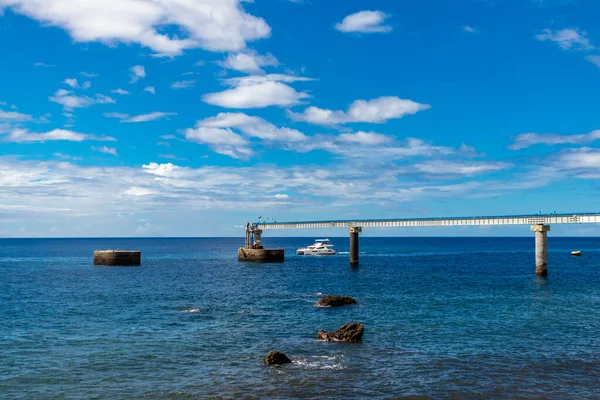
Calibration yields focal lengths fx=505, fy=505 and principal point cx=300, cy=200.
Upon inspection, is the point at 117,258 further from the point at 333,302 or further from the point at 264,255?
the point at 333,302

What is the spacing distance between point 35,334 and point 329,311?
2568cm

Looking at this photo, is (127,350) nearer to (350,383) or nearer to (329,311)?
(350,383)

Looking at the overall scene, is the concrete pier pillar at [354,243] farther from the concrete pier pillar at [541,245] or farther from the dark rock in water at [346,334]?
the dark rock in water at [346,334]

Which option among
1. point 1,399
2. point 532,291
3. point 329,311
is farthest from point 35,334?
point 532,291

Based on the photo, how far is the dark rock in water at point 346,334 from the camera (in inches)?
1433

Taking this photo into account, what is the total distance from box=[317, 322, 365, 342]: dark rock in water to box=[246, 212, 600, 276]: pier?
5549 centimetres

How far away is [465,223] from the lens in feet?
345

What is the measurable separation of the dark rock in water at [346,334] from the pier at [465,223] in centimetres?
5549

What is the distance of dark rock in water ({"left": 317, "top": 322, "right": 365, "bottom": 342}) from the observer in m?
36.4

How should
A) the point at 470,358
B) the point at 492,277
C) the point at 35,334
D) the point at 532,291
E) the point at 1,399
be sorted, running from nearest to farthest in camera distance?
the point at 1,399 < the point at 470,358 < the point at 35,334 < the point at 532,291 < the point at 492,277

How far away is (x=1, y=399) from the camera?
997 inches

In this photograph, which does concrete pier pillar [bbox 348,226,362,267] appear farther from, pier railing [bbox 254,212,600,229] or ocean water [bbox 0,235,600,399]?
ocean water [bbox 0,235,600,399]

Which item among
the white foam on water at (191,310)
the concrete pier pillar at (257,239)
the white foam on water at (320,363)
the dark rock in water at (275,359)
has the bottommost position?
→ the white foam on water at (191,310)

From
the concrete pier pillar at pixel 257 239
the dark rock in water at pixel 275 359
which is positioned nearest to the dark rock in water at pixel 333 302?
the dark rock in water at pixel 275 359
